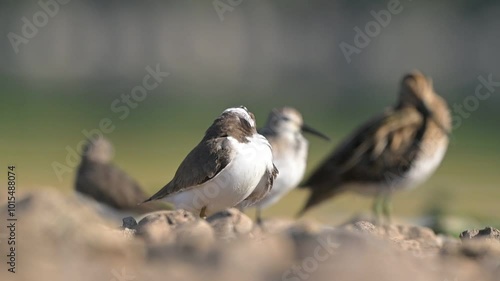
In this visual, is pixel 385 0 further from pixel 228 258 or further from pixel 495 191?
pixel 228 258

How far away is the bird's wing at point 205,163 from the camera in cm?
575

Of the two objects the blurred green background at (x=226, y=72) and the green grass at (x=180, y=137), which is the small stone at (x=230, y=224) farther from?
the blurred green background at (x=226, y=72)

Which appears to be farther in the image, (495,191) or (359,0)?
(359,0)

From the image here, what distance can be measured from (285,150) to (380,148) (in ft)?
2.60

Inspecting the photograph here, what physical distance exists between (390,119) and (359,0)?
17300mm

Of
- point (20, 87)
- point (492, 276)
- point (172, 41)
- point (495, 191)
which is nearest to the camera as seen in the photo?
point (492, 276)

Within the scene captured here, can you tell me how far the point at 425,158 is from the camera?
360 inches

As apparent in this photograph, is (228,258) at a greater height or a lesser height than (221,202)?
lesser

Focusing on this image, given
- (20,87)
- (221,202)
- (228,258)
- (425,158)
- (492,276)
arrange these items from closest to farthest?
(228,258), (492,276), (221,202), (425,158), (20,87)

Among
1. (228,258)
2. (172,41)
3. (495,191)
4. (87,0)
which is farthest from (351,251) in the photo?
(87,0)

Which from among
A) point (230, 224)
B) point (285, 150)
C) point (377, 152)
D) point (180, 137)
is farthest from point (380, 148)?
point (180, 137)

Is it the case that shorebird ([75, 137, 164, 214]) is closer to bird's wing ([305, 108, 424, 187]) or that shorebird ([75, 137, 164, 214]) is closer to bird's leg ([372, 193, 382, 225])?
bird's wing ([305, 108, 424, 187])

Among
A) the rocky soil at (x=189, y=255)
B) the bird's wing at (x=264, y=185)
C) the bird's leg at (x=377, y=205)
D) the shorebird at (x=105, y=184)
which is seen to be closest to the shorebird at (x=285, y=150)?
the bird's leg at (x=377, y=205)

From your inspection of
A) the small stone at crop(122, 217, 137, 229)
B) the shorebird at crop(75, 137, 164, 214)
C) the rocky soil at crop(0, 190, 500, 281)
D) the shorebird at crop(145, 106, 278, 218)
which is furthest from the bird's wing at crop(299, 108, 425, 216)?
the rocky soil at crop(0, 190, 500, 281)
